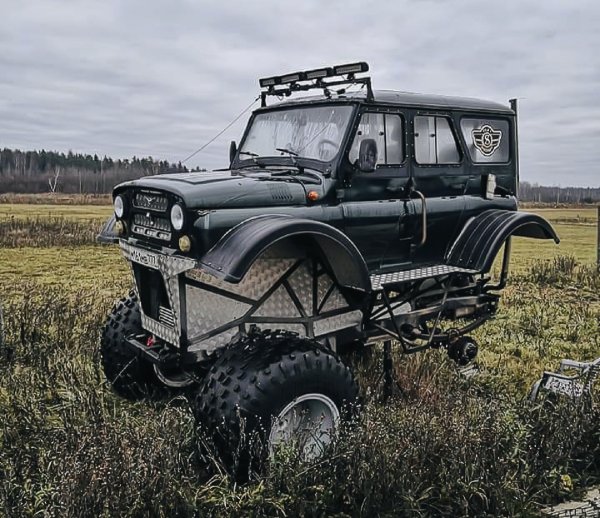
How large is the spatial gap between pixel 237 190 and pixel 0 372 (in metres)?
3.08

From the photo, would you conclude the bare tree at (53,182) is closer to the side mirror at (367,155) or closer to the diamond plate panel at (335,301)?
the diamond plate panel at (335,301)

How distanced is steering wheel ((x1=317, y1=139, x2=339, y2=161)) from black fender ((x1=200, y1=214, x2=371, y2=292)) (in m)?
0.73

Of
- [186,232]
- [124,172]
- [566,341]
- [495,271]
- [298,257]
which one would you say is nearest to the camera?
[186,232]

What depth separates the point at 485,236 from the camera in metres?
5.33

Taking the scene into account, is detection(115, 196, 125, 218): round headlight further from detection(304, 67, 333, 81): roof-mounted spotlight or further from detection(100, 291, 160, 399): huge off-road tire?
detection(304, 67, 333, 81): roof-mounted spotlight

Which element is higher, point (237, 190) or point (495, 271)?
point (237, 190)

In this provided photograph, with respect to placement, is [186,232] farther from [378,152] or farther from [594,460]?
[594,460]

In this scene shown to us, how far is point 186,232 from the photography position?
3818 millimetres

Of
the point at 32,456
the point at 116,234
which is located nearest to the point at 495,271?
Result: the point at 116,234

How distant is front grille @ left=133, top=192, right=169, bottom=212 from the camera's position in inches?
158

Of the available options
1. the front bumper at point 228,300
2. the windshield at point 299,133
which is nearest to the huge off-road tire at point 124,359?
the front bumper at point 228,300

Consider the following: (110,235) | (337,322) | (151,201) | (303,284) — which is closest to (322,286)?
(303,284)

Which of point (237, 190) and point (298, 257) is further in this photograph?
point (298, 257)

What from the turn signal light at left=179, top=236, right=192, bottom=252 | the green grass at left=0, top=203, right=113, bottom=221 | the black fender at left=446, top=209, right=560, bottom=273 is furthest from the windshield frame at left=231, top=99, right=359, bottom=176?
the green grass at left=0, top=203, right=113, bottom=221
